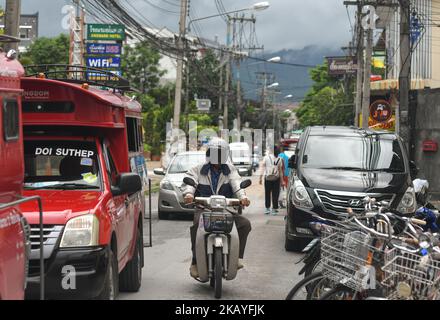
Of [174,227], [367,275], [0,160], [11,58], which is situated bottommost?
[174,227]

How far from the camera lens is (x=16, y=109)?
5.52m

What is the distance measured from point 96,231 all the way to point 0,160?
5.63 feet

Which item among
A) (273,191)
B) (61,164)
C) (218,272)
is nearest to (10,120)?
(61,164)

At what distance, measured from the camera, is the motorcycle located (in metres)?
8.33

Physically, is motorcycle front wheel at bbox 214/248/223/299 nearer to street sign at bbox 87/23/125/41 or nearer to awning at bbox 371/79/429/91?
street sign at bbox 87/23/125/41

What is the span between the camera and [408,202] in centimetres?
1166

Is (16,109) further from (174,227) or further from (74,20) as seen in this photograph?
(74,20)

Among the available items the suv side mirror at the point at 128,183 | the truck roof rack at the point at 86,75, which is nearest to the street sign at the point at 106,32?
the truck roof rack at the point at 86,75

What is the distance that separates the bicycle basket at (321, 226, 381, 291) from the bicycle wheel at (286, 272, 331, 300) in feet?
0.59

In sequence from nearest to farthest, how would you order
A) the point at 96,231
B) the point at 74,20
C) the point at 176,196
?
1. the point at 96,231
2. the point at 176,196
3. the point at 74,20

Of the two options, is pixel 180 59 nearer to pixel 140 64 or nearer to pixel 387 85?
pixel 387 85

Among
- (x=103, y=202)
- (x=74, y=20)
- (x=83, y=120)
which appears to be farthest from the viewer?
(x=74, y=20)

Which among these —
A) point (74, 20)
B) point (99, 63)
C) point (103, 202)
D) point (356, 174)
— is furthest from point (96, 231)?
point (99, 63)

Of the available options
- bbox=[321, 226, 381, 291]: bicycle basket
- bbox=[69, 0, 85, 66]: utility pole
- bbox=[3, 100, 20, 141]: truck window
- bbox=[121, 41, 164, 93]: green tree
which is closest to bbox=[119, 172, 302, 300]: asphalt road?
bbox=[321, 226, 381, 291]: bicycle basket
